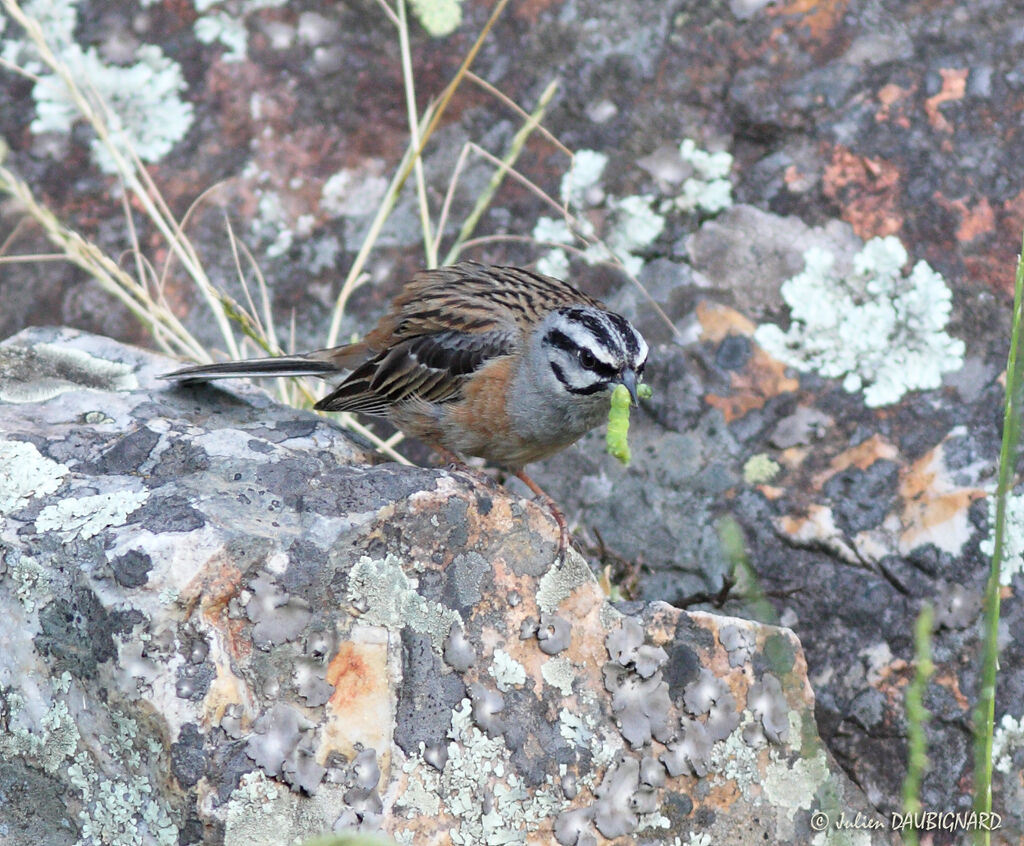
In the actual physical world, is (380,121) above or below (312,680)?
above

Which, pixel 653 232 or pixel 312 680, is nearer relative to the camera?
pixel 312 680

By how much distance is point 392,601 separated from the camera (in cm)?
263

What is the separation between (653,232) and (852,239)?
0.66 meters

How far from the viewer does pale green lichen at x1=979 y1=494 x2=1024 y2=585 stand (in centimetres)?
324

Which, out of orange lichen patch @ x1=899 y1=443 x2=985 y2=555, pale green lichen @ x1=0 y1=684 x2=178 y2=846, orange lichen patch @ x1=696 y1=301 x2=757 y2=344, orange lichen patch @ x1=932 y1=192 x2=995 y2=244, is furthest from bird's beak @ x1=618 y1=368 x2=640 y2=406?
pale green lichen @ x1=0 y1=684 x2=178 y2=846

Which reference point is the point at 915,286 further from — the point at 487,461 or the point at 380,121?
the point at 380,121

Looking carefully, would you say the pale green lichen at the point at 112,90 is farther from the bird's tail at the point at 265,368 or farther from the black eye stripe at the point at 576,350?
the black eye stripe at the point at 576,350

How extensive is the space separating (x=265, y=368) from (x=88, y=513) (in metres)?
1.23

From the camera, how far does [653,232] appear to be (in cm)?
407

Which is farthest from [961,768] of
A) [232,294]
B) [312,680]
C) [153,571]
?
[232,294]

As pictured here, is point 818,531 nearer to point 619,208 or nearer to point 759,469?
point 759,469

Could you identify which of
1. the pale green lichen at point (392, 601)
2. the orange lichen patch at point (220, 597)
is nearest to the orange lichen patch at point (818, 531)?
the pale green lichen at point (392, 601)

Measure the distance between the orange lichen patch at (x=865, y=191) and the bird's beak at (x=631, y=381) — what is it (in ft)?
3.41

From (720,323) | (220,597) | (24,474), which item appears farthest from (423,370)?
(220,597)
